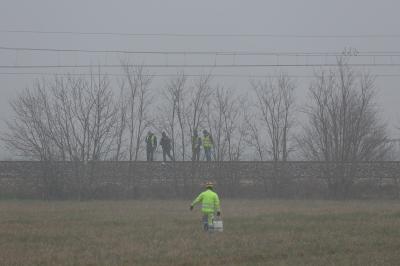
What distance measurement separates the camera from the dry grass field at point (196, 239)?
14469mm

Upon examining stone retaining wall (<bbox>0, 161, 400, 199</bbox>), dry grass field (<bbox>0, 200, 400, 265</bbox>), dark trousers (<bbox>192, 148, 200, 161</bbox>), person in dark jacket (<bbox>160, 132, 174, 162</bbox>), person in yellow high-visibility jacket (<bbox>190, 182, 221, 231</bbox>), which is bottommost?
dry grass field (<bbox>0, 200, 400, 265</bbox>)

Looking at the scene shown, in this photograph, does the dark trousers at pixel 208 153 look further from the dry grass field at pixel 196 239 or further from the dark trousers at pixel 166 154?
the dry grass field at pixel 196 239

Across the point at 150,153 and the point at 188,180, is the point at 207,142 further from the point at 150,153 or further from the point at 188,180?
the point at 150,153

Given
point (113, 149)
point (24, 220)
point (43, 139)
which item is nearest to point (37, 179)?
point (43, 139)

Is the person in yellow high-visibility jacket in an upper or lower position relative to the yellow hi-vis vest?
lower

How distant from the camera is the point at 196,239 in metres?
18.0

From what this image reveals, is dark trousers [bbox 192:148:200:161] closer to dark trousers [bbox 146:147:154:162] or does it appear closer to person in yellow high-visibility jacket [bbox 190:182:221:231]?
dark trousers [bbox 146:147:154:162]

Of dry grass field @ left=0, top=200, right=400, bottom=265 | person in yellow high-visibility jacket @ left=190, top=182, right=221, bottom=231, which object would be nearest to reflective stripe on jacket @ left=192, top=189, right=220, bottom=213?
person in yellow high-visibility jacket @ left=190, top=182, right=221, bottom=231

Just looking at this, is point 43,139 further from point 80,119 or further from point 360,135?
point 360,135

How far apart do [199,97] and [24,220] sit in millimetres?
24479

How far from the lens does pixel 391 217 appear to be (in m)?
23.8

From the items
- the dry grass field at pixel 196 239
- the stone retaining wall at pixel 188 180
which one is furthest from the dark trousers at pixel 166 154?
the dry grass field at pixel 196 239

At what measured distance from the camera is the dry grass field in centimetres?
1447

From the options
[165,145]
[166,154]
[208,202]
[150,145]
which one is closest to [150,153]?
[150,145]
